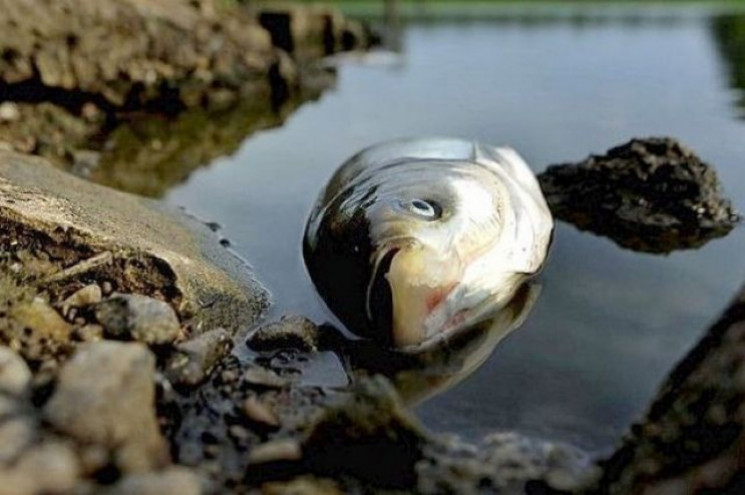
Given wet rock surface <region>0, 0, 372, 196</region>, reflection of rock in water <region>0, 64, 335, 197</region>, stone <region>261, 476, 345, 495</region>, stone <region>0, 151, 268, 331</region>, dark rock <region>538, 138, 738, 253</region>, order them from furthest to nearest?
wet rock surface <region>0, 0, 372, 196</region> < reflection of rock in water <region>0, 64, 335, 197</region> < dark rock <region>538, 138, 738, 253</region> < stone <region>0, 151, 268, 331</region> < stone <region>261, 476, 345, 495</region>

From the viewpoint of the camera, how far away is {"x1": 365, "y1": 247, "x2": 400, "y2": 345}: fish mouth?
5637 mm

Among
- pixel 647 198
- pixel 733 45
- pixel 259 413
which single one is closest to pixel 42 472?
pixel 259 413

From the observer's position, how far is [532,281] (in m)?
7.00

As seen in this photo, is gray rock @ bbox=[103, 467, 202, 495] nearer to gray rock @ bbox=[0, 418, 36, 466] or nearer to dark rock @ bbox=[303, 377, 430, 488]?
gray rock @ bbox=[0, 418, 36, 466]

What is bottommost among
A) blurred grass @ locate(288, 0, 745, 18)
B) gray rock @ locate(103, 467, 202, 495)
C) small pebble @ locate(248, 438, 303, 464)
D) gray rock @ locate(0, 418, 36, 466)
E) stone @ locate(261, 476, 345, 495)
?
blurred grass @ locate(288, 0, 745, 18)

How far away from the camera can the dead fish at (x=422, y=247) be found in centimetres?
Answer: 567

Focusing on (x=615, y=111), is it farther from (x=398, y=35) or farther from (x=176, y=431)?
(x=398, y=35)

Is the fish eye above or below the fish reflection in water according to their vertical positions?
above


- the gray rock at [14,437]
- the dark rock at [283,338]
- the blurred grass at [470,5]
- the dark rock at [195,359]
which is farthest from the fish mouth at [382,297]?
the blurred grass at [470,5]

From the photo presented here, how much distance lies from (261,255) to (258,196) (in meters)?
A: 2.24

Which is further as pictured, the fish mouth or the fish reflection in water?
the fish mouth

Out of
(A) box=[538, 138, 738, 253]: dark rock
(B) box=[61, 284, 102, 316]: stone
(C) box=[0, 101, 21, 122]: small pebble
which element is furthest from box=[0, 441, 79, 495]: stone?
(C) box=[0, 101, 21, 122]: small pebble

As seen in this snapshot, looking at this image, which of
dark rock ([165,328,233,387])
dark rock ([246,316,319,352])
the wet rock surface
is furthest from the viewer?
the wet rock surface

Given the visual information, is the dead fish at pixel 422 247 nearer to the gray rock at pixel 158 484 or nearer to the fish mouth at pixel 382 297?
the fish mouth at pixel 382 297
